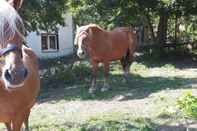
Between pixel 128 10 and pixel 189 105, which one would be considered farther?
pixel 128 10

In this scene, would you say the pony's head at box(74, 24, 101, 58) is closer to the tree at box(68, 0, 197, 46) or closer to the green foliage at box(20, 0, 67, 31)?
the green foliage at box(20, 0, 67, 31)

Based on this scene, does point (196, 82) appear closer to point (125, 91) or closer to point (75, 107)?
point (125, 91)

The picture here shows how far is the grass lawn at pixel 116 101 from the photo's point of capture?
300 inches

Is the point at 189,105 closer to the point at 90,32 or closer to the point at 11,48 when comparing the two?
the point at 90,32

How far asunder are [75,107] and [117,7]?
9.64 m

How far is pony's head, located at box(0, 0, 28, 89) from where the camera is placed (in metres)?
4.16

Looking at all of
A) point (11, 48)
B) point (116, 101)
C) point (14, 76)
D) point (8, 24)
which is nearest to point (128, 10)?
point (116, 101)

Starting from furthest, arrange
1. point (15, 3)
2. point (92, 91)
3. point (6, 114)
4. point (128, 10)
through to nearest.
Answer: point (128, 10) < point (92, 91) < point (6, 114) < point (15, 3)

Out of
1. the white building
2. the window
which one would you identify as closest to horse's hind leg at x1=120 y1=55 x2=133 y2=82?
the white building

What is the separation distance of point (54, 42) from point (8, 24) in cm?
2250

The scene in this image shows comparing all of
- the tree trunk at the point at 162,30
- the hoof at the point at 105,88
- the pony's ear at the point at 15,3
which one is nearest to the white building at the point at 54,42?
the tree trunk at the point at 162,30

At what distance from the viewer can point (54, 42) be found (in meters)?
26.8

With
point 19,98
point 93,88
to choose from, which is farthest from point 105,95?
point 19,98

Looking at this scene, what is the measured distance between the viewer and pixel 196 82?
1255cm
